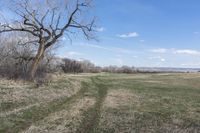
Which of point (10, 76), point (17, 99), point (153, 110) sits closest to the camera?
point (153, 110)

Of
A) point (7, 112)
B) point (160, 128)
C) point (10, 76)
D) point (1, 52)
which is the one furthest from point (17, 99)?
point (1, 52)

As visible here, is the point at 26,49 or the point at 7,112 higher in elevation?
the point at 26,49

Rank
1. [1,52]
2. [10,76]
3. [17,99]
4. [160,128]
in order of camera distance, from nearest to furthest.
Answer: [160,128] → [17,99] → [10,76] → [1,52]

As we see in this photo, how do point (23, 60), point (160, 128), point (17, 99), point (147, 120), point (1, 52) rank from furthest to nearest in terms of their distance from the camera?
point (1, 52) < point (23, 60) < point (17, 99) < point (147, 120) < point (160, 128)

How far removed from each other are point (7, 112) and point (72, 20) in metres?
23.9

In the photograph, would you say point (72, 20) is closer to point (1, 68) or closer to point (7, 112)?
point (1, 68)

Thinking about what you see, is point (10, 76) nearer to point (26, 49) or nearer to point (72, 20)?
point (72, 20)

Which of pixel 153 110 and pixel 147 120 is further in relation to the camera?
pixel 153 110

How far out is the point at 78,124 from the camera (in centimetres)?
1358

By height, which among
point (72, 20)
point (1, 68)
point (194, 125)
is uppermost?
point (72, 20)

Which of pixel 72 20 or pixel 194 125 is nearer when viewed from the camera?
pixel 194 125

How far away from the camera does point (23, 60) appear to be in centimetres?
4181

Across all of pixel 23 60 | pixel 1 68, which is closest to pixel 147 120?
pixel 1 68

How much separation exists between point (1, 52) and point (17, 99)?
27.0 metres
